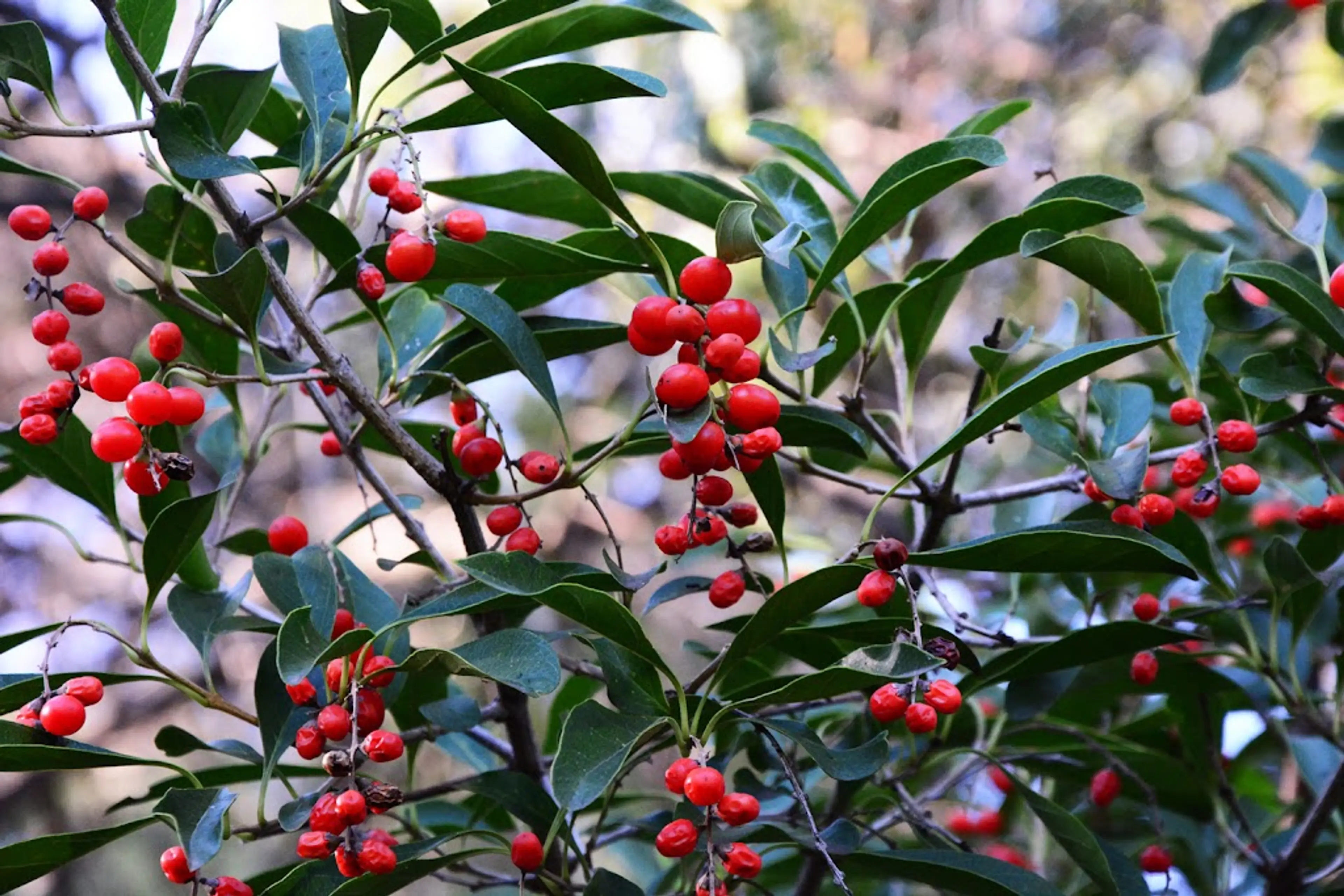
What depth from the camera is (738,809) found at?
3.02 ft

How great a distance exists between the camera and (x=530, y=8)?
97 cm

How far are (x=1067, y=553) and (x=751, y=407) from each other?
0.29 m

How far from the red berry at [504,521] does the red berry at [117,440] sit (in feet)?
1.08

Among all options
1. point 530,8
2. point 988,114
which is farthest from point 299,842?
point 988,114

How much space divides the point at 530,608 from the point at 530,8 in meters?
0.55

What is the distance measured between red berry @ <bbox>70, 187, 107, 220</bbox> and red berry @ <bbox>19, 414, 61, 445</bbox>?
0.19 meters

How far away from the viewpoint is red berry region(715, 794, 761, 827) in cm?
92

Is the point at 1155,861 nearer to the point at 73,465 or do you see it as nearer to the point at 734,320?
the point at 734,320

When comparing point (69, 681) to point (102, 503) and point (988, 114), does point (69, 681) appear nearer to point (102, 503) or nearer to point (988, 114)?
point (102, 503)

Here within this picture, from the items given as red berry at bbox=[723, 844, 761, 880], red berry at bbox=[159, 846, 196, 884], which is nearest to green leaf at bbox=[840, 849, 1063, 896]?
red berry at bbox=[723, 844, 761, 880]

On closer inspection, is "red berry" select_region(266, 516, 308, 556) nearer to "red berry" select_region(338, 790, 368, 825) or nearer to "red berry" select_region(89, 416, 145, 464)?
"red berry" select_region(89, 416, 145, 464)

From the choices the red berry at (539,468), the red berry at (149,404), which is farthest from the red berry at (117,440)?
the red berry at (539,468)

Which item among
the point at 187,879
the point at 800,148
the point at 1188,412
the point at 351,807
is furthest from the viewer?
the point at 800,148

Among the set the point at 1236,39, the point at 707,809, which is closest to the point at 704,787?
the point at 707,809
